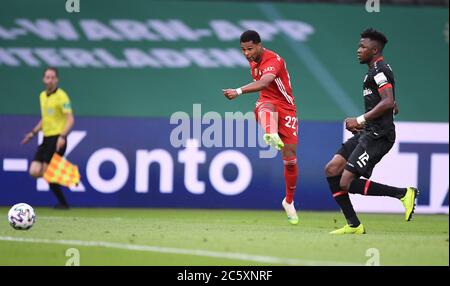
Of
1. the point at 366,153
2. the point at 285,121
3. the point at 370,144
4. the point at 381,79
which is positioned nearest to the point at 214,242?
the point at 366,153

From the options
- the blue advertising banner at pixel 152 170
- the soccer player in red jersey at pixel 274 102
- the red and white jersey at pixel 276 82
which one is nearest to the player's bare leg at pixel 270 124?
the soccer player in red jersey at pixel 274 102

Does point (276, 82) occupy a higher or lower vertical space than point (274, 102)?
higher

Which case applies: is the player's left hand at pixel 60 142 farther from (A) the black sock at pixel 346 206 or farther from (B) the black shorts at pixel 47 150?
(A) the black sock at pixel 346 206

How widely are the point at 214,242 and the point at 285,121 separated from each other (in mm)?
3163

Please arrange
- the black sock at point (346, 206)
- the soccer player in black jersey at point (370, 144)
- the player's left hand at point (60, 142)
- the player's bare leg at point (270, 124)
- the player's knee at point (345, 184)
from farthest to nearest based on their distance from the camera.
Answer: the player's left hand at point (60, 142), the player's bare leg at point (270, 124), the black sock at point (346, 206), the player's knee at point (345, 184), the soccer player in black jersey at point (370, 144)

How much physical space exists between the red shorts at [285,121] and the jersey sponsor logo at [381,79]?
212 centimetres

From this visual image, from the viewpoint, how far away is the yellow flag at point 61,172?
16234 mm

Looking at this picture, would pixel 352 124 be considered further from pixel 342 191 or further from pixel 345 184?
pixel 342 191

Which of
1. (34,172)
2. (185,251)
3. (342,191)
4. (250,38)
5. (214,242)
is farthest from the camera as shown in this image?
(34,172)

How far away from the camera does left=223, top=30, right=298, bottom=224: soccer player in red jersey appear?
1218 cm

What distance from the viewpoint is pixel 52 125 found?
54.0ft
